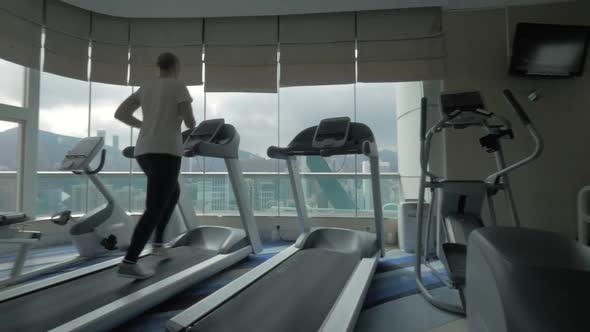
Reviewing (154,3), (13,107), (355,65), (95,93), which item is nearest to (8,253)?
(13,107)

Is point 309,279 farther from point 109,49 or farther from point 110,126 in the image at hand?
point 109,49

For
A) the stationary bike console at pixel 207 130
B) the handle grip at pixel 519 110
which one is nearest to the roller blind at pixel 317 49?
the stationary bike console at pixel 207 130

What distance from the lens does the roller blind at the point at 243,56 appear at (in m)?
3.80

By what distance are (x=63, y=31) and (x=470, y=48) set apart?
16.7ft

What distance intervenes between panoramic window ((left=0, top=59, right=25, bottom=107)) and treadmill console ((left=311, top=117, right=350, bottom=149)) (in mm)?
3644

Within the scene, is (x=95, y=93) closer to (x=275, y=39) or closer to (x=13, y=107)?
(x=13, y=107)

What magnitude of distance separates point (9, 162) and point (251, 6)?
3503 mm

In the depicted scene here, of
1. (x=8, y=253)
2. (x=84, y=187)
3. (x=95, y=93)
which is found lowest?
(x=8, y=253)

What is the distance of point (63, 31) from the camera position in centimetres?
356

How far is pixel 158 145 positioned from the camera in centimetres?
174

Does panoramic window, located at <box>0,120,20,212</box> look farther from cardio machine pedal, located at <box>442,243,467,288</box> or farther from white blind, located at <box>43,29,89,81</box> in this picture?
cardio machine pedal, located at <box>442,243,467,288</box>

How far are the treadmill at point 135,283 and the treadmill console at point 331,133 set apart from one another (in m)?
0.79

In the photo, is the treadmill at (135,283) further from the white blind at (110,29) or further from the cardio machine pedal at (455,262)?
the white blind at (110,29)

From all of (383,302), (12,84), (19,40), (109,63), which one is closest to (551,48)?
(383,302)
